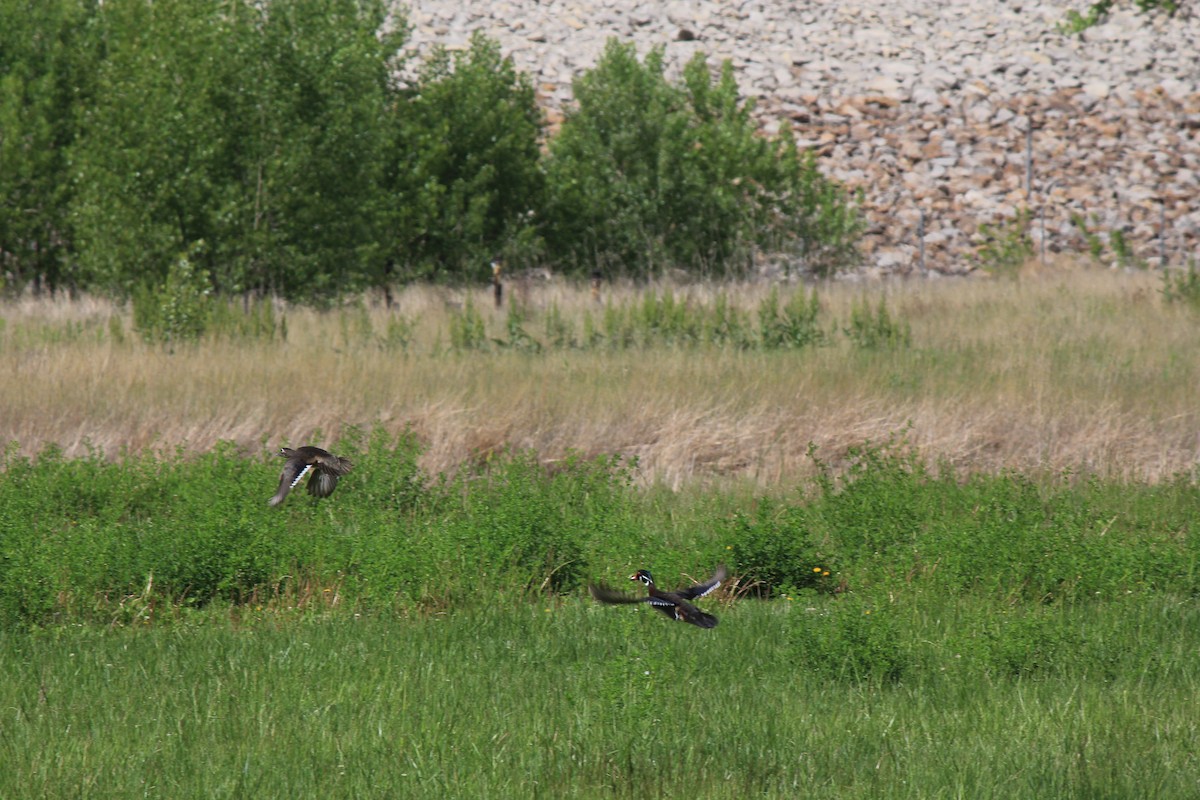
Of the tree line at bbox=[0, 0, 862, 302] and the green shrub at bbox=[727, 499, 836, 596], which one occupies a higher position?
the tree line at bbox=[0, 0, 862, 302]

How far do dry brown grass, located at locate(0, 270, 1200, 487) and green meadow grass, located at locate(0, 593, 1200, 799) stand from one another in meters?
3.42

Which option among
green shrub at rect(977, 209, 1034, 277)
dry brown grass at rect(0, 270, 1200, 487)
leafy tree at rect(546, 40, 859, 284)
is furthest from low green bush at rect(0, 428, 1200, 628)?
leafy tree at rect(546, 40, 859, 284)

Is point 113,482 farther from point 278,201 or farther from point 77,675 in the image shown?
point 278,201

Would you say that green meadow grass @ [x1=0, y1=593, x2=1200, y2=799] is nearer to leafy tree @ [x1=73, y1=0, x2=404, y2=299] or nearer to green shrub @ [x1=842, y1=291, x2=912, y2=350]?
green shrub @ [x1=842, y1=291, x2=912, y2=350]

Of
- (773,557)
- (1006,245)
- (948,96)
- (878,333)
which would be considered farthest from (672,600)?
(948,96)

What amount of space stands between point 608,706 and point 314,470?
2070 millimetres

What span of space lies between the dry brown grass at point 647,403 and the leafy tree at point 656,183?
13.2 m

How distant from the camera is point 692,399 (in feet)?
36.5

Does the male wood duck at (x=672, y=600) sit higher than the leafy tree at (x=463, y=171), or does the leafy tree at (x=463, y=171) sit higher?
the leafy tree at (x=463, y=171)

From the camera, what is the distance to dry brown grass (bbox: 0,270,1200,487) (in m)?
10.4

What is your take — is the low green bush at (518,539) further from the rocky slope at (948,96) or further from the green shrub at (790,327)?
the rocky slope at (948,96)

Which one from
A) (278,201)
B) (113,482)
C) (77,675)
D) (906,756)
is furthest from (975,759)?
(278,201)

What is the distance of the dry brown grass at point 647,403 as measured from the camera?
410 inches

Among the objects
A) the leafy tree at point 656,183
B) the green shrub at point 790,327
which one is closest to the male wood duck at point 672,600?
the green shrub at point 790,327
